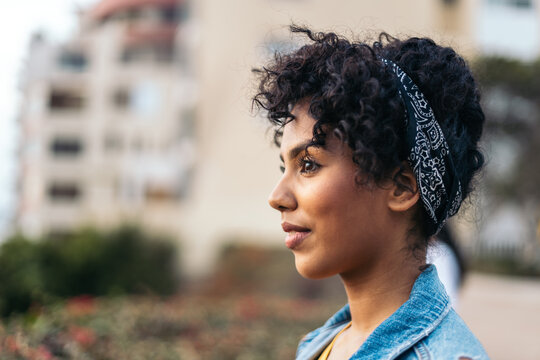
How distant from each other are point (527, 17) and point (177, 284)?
1641 centimetres

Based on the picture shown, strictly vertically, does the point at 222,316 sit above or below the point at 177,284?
above

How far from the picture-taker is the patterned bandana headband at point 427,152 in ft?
5.11

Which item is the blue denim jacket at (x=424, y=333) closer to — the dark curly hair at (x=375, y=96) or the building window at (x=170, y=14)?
the dark curly hair at (x=375, y=96)

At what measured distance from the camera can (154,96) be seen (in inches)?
1602

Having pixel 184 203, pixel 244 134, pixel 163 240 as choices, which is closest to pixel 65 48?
pixel 184 203

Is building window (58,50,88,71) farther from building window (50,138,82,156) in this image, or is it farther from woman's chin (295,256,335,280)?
woman's chin (295,256,335,280)

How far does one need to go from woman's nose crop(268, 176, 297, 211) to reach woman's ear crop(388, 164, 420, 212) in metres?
0.25

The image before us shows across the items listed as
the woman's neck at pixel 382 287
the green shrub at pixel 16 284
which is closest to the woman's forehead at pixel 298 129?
the woman's neck at pixel 382 287

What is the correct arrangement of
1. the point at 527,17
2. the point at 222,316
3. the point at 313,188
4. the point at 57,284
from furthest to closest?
the point at 527,17, the point at 57,284, the point at 222,316, the point at 313,188

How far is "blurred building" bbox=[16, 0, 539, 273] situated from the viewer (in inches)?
768

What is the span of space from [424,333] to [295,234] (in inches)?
16.0

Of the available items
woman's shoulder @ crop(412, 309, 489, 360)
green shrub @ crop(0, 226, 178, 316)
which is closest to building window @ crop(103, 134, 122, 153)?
green shrub @ crop(0, 226, 178, 316)

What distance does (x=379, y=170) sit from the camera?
1.56m

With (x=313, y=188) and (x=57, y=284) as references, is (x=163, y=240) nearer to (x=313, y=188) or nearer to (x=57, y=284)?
(x=57, y=284)
